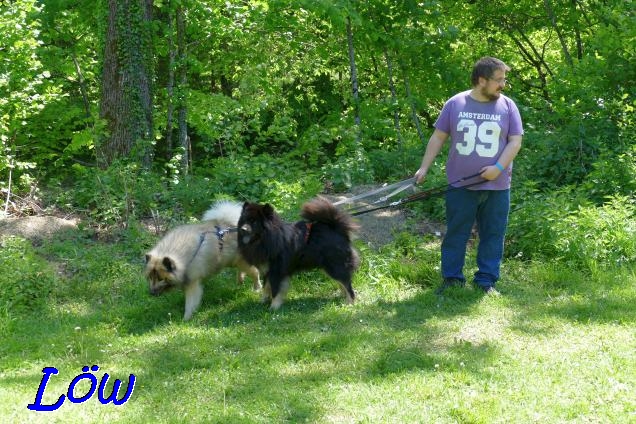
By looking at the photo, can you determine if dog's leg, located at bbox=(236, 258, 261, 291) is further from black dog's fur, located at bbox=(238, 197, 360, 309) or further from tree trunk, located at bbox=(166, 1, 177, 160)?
tree trunk, located at bbox=(166, 1, 177, 160)

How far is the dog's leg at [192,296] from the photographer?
22.0 ft

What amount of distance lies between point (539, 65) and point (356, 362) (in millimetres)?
12607

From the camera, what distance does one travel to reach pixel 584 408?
Result: 4445 millimetres

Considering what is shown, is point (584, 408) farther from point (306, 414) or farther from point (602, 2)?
point (602, 2)

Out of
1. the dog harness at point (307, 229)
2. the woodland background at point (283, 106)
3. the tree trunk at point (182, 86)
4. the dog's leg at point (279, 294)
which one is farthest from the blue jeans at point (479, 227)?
the tree trunk at point (182, 86)

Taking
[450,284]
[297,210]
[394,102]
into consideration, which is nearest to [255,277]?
[297,210]

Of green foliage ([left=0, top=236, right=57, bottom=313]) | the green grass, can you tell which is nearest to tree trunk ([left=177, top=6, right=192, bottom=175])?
the green grass

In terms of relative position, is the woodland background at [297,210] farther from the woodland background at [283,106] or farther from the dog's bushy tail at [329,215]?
the dog's bushy tail at [329,215]

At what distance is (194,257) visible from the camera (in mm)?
6824

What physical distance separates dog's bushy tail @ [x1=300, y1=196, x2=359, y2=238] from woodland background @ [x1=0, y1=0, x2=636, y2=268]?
1.60 meters

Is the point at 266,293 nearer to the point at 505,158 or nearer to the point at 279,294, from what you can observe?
the point at 279,294

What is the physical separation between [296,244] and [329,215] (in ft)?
1.47

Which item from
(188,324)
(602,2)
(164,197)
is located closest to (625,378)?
(188,324)

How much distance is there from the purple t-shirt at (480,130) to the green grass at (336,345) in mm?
1286
